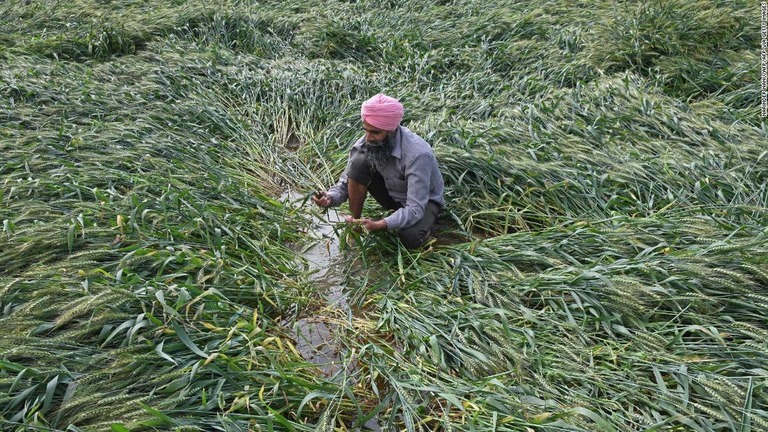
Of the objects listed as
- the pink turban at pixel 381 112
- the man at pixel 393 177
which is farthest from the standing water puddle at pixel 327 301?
the pink turban at pixel 381 112

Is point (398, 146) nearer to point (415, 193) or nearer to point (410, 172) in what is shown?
point (410, 172)

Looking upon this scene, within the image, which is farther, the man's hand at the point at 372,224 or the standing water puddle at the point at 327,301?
the man's hand at the point at 372,224

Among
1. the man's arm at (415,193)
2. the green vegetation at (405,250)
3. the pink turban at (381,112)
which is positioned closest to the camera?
the green vegetation at (405,250)

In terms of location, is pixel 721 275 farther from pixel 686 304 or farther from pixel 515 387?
pixel 515 387

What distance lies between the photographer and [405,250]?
11.7 feet

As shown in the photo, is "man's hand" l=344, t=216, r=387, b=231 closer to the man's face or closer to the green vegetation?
the green vegetation

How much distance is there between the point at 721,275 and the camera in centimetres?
288

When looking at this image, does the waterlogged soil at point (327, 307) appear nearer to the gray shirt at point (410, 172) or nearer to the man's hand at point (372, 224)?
the man's hand at point (372, 224)

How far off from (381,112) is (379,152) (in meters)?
0.26

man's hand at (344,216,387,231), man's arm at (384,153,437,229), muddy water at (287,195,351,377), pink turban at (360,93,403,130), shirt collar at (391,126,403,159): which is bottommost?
muddy water at (287,195,351,377)

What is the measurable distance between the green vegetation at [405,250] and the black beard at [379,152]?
45 cm

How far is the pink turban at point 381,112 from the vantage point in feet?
10.8

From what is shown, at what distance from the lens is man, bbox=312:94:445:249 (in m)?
3.35

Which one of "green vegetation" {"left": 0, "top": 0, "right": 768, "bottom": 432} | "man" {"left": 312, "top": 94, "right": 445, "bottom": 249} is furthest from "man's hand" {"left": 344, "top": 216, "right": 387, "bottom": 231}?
"green vegetation" {"left": 0, "top": 0, "right": 768, "bottom": 432}
